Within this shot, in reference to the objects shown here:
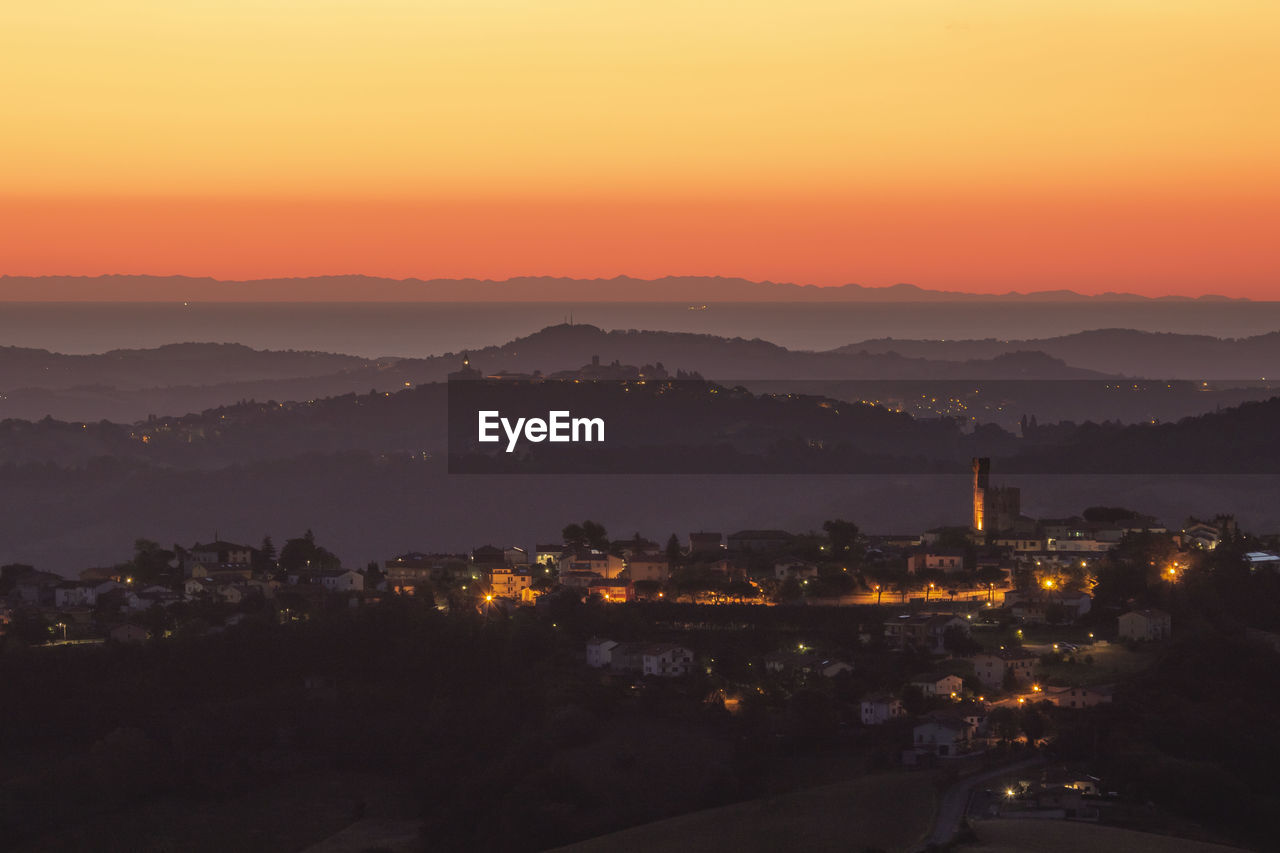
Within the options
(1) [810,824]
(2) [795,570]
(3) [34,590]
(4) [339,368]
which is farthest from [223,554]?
(4) [339,368]

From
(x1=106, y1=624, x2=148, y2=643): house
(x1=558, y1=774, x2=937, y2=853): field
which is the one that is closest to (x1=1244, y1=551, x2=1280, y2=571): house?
(x1=558, y1=774, x2=937, y2=853): field

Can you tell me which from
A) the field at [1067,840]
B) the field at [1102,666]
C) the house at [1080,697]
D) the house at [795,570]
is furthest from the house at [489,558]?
the field at [1067,840]

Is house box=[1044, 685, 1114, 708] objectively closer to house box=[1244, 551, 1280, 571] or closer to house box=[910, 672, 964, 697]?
house box=[910, 672, 964, 697]

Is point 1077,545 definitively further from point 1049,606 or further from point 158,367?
point 158,367

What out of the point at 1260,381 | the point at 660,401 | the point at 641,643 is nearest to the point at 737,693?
the point at 641,643

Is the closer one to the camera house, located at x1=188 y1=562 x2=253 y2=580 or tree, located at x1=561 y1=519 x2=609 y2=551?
house, located at x1=188 y1=562 x2=253 y2=580

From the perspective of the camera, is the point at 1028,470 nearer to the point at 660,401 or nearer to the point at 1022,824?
the point at 660,401
